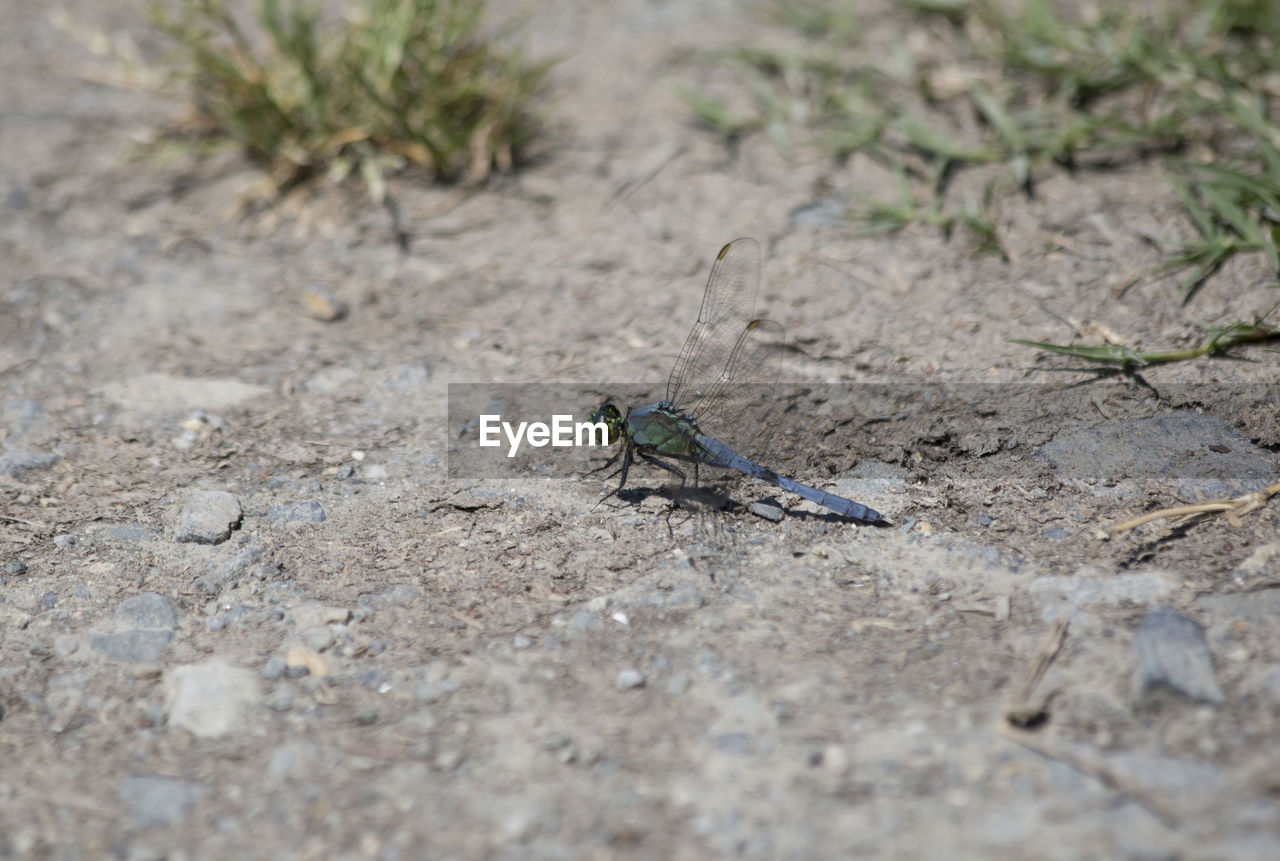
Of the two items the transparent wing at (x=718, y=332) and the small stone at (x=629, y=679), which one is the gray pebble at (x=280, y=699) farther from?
the transparent wing at (x=718, y=332)

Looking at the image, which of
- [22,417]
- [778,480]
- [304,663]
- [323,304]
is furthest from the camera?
[323,304]

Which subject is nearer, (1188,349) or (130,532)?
(130,532)

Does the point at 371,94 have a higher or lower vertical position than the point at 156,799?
higher

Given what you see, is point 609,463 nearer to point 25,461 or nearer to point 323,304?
point 323,304

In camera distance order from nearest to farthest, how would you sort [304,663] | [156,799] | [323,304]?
[156,799], [304,663], [323,304]

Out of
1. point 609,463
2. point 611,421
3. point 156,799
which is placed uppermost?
point 611,421

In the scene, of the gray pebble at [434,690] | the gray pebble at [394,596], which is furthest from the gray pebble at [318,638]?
the gray pebble at [434,690]

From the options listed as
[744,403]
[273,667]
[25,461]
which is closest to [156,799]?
[273,667]
